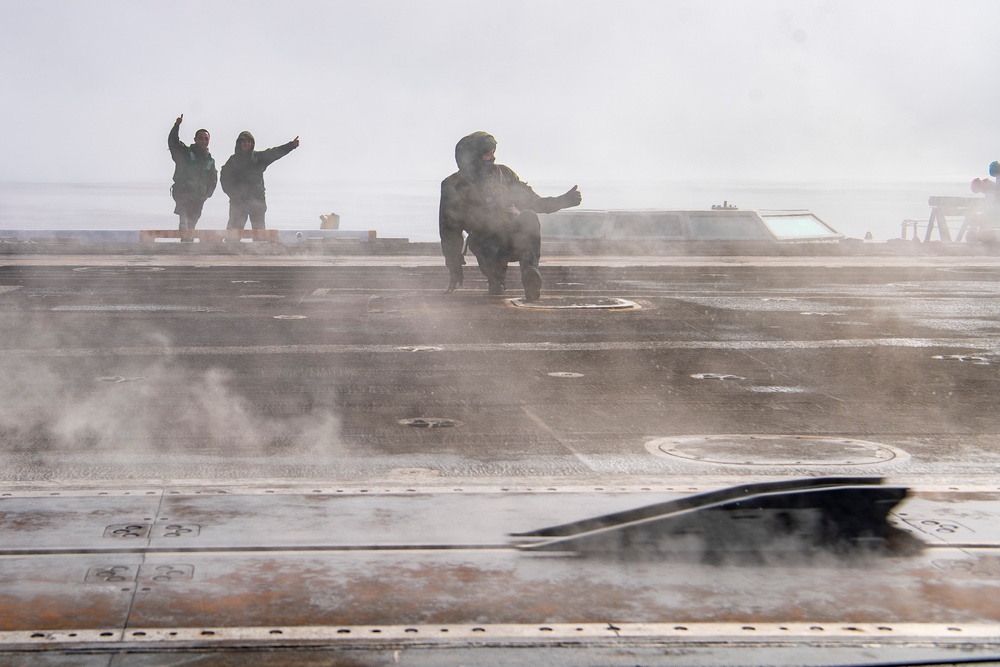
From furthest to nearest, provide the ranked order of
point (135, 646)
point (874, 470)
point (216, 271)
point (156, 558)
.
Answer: point (216, 271), point (874, 470), point (156, 558), point (135, 646)

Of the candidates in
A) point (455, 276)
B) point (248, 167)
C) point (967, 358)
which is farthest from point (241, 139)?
point (967, 358)

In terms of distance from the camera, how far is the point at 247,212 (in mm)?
25281

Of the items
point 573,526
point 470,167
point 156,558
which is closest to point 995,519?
point 573,526

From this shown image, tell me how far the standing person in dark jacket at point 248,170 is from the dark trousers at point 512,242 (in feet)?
28.1

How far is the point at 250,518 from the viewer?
507 cm

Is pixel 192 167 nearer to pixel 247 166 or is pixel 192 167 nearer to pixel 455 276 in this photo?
pixel 247 166

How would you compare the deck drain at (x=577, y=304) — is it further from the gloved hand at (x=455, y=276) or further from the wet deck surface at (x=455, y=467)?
the gloved hand at (x=455, y=276)

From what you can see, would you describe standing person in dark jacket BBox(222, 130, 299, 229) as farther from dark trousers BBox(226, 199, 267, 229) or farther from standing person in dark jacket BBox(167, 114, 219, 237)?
standing person in dark jacket BBox(167, 114, 219, 237)

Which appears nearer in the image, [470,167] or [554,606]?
[554,606]

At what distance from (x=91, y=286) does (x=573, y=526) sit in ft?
48.1

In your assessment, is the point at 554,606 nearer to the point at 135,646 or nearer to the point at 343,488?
the point at 135,646

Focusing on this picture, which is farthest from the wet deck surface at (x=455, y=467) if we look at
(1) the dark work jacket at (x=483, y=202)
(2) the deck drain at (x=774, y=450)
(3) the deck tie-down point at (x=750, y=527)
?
(1) the dark work jacket at (x=483, y=202)

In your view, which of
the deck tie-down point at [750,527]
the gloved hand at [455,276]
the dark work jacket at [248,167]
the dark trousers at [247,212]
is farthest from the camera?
the dark trousers at [247,212]

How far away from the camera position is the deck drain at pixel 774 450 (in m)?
6.70
